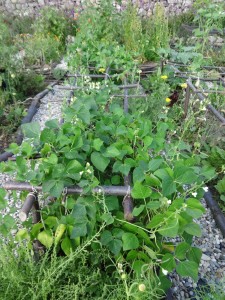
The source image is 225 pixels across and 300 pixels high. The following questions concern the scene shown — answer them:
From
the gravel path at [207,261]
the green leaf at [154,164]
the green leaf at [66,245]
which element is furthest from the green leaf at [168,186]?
the gravel path at [207,261]

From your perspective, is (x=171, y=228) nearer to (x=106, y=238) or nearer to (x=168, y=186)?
(x=168, y=186)

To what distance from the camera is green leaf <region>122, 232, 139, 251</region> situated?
4.12 feet

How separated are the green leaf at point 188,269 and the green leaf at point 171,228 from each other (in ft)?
0.66

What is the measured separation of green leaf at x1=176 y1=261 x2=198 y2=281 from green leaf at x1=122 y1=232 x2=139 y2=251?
214mm

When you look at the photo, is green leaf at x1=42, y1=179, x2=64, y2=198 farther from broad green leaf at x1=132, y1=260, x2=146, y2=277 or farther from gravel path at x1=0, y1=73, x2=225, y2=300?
gravel path at x1=0, y1=73, x2=225, y2=300

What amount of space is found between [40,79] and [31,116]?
0.89 meters

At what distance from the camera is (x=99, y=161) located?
1.48m

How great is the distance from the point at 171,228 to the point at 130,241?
19cm

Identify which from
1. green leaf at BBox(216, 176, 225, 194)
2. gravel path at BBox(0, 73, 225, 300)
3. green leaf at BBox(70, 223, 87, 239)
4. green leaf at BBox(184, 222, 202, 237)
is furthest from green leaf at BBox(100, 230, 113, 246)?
green leaf at BBox(216, 176, 225, 194)

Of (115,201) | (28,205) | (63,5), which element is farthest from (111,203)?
(63,5)

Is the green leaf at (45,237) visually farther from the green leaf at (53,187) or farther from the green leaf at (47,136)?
the green leaf at (47,136)

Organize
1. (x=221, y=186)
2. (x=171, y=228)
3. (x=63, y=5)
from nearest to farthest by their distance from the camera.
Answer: (x=171, y=228)
(x=221, y=186)
(x=63, y=5)

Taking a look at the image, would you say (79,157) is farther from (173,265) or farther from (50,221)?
(173,265)

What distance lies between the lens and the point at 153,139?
164cm
